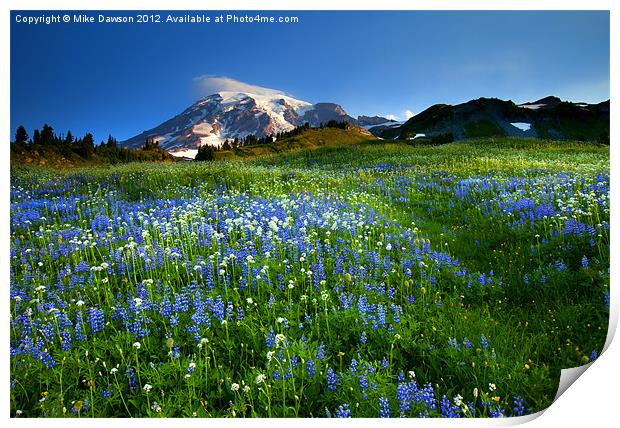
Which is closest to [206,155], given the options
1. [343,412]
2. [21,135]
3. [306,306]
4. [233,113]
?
[233,113]

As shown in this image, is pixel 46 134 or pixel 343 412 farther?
pixel 46 134

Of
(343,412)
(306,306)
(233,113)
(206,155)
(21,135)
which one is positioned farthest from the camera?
(206,155)

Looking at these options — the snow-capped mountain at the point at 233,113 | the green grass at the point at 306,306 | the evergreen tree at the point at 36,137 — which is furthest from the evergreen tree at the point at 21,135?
the snow-capped mountain at the point at 233,113

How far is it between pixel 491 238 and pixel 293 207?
3.50 meters

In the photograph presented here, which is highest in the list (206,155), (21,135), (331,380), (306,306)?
(206,155)

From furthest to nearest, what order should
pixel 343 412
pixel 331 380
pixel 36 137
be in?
pixel 36 137, pixel 331 380, pixel 343 412

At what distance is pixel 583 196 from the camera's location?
572 centimetres

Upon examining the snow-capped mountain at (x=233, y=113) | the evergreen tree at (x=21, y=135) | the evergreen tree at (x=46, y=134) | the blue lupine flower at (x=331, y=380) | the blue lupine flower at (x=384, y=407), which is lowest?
the blue lupine flower at (x=384, y=407)

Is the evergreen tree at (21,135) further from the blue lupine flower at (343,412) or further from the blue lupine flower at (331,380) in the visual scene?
the blue lupine flower at (343,412)

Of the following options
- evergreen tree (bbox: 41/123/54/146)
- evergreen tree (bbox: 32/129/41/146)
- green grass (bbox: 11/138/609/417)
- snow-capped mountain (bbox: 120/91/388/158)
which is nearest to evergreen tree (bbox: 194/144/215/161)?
snow-capped mountain (bbox: 120/91/388/158)

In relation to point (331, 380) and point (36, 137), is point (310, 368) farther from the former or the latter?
point (36, 137)

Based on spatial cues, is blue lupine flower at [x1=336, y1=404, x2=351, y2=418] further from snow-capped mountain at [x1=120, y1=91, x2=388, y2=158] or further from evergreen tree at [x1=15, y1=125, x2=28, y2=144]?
evergreen tree at [x1=15, y1=125, x2=28, y2=144]

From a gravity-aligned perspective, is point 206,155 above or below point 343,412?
above
